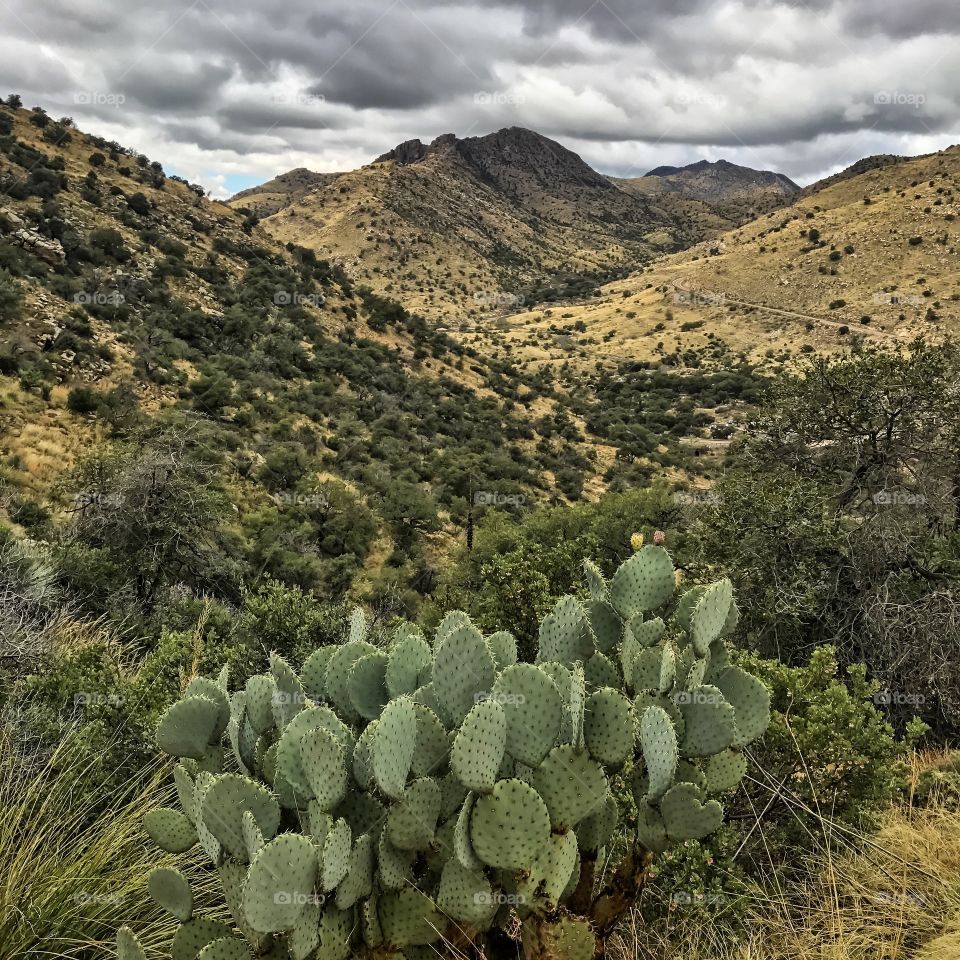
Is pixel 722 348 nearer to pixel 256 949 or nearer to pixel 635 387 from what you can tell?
pixel 635 387

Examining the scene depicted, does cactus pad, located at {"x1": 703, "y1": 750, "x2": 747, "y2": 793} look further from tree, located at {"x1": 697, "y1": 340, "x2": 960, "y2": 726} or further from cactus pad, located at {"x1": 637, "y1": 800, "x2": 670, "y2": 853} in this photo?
tree, located at {"x1": 697, "y1": 340, "x2": 960, "y2": 726}

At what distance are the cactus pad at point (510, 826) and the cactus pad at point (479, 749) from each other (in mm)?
63

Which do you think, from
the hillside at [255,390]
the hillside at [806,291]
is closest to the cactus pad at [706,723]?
the hillside at [255,390]

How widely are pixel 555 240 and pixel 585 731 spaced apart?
124 m

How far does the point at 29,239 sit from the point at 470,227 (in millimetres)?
88539

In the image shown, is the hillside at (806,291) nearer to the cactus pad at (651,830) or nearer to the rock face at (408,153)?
the cactus pad at (651,830)

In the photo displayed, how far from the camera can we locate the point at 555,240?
117500 mm

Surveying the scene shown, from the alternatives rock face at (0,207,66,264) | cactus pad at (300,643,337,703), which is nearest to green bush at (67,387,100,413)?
rock face at (0,207,66,264)

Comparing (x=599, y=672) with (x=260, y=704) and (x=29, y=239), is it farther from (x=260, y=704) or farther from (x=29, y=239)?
(x=29, y=239)

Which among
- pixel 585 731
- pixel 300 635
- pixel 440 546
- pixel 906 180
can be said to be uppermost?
pixel 906 180

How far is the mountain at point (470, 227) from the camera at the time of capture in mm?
85438

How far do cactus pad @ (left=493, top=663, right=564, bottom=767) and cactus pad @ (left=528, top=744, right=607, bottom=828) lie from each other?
0.07 m

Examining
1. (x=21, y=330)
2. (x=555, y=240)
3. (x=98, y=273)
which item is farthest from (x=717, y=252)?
(x=21, y=330)

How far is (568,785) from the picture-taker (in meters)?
2.40
